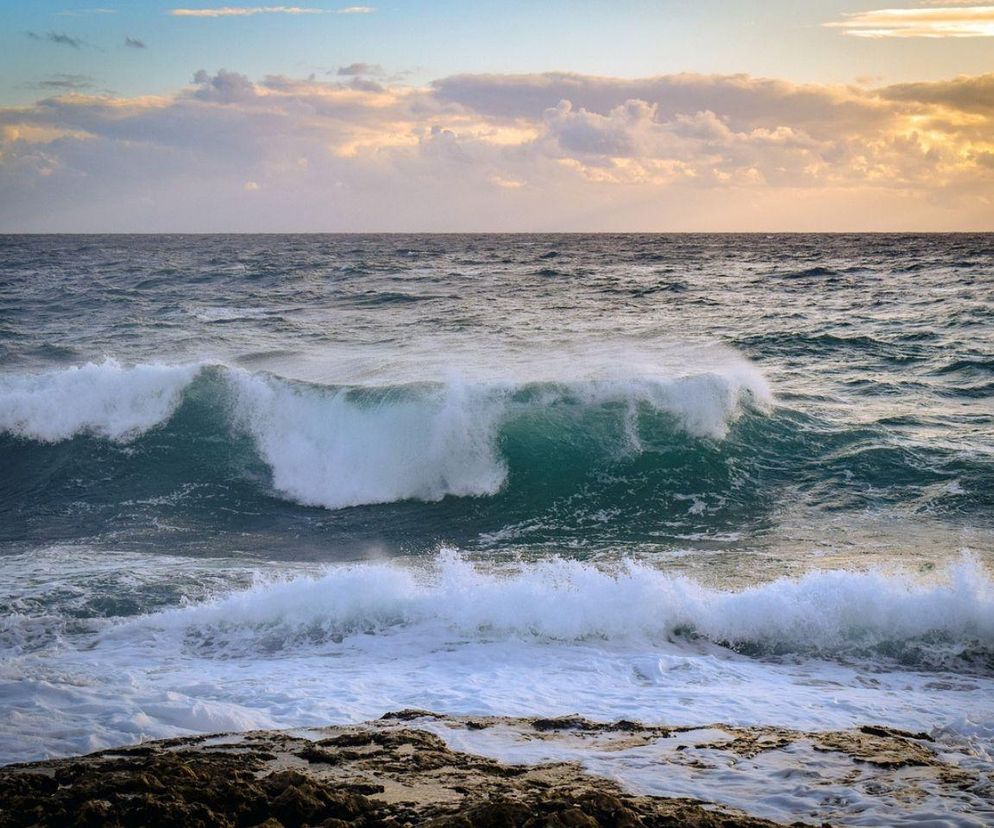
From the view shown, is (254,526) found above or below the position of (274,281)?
below

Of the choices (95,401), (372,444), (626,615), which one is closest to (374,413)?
(372,444)

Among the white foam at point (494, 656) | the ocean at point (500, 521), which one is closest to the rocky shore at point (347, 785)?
the ocean at point (500, 521)

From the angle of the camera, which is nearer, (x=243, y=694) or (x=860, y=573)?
(x=243, y=694)

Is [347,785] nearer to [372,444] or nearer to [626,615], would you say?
[626,615]

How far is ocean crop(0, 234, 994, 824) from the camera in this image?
5.79 meters

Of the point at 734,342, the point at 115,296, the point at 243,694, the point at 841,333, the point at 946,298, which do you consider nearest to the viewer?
the point at 243,694

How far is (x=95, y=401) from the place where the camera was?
14695 mm

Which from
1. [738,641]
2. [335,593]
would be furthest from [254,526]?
[738,641]

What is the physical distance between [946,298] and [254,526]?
981 inches

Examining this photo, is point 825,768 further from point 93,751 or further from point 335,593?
point 335,593

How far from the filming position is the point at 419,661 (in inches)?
254

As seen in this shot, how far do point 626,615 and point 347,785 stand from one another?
3.76 meters

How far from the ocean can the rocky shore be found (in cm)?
33

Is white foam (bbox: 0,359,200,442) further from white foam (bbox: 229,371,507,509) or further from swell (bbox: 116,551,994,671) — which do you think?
swell (bbox: 116,551,994,671)
